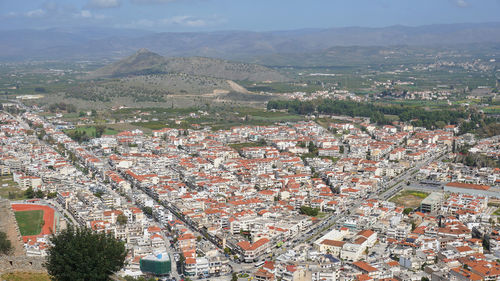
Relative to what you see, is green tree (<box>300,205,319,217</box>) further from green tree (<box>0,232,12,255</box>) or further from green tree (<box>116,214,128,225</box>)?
green tree (<box>0,232,12,255</box>)

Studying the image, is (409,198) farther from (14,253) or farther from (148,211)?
(14,253)

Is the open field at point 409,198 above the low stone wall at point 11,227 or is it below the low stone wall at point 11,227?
below

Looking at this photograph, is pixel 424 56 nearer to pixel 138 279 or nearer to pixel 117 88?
pixel 117 88

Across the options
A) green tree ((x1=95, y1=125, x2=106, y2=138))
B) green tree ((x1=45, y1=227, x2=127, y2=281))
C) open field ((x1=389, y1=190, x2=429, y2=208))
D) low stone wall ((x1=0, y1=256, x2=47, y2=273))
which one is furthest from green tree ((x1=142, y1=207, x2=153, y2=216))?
green tree ((x1=95, y1=125, x2=106, y2=138))

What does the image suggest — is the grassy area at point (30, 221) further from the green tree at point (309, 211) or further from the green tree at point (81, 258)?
the green tree at point (309, 211)

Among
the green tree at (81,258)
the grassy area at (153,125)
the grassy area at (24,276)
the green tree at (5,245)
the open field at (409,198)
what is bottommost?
the open field at (409,198)

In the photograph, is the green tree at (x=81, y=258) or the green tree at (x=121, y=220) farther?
the green tree at (x=121, y=220)

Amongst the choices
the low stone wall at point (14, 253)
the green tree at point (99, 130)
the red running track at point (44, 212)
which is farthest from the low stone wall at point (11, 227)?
the green tree at point (99, 130)
